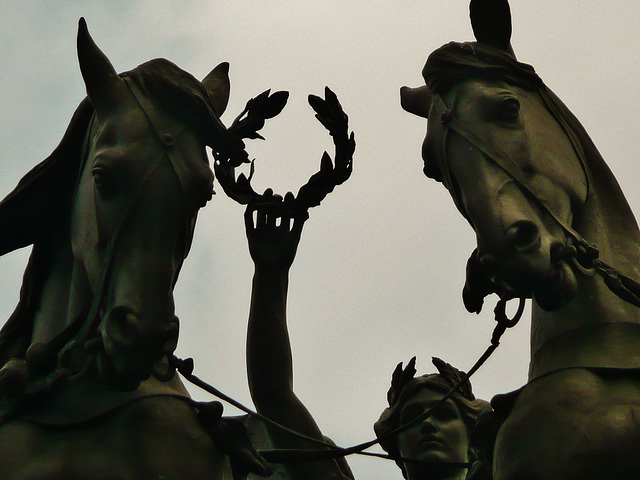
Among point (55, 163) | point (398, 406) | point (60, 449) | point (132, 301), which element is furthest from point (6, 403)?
point (398, 406)

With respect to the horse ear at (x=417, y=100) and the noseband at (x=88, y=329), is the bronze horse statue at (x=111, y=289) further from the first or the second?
the horse ear at (x=417, y=100)

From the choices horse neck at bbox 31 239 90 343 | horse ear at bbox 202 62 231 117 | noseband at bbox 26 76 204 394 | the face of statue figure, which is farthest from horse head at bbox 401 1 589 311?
horse neck at bbox 31 239 90 343

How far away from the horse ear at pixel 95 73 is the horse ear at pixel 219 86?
82 centimetres

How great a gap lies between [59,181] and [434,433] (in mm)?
2941

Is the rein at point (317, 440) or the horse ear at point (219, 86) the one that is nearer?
the rein at point (317, 440)

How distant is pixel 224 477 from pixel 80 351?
3.02 ft

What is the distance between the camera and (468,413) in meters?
9.68

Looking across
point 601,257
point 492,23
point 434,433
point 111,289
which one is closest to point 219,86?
point 492,23

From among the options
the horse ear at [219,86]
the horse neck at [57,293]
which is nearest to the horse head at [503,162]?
the horse ear at [219,86]

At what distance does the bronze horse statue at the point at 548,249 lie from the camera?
697 centimetres

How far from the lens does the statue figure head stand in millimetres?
9477

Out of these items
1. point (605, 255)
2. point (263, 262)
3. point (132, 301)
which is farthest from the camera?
point (263, 262)

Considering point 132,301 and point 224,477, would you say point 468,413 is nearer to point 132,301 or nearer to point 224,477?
point 224,477

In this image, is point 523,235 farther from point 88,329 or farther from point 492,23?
point 88,329
